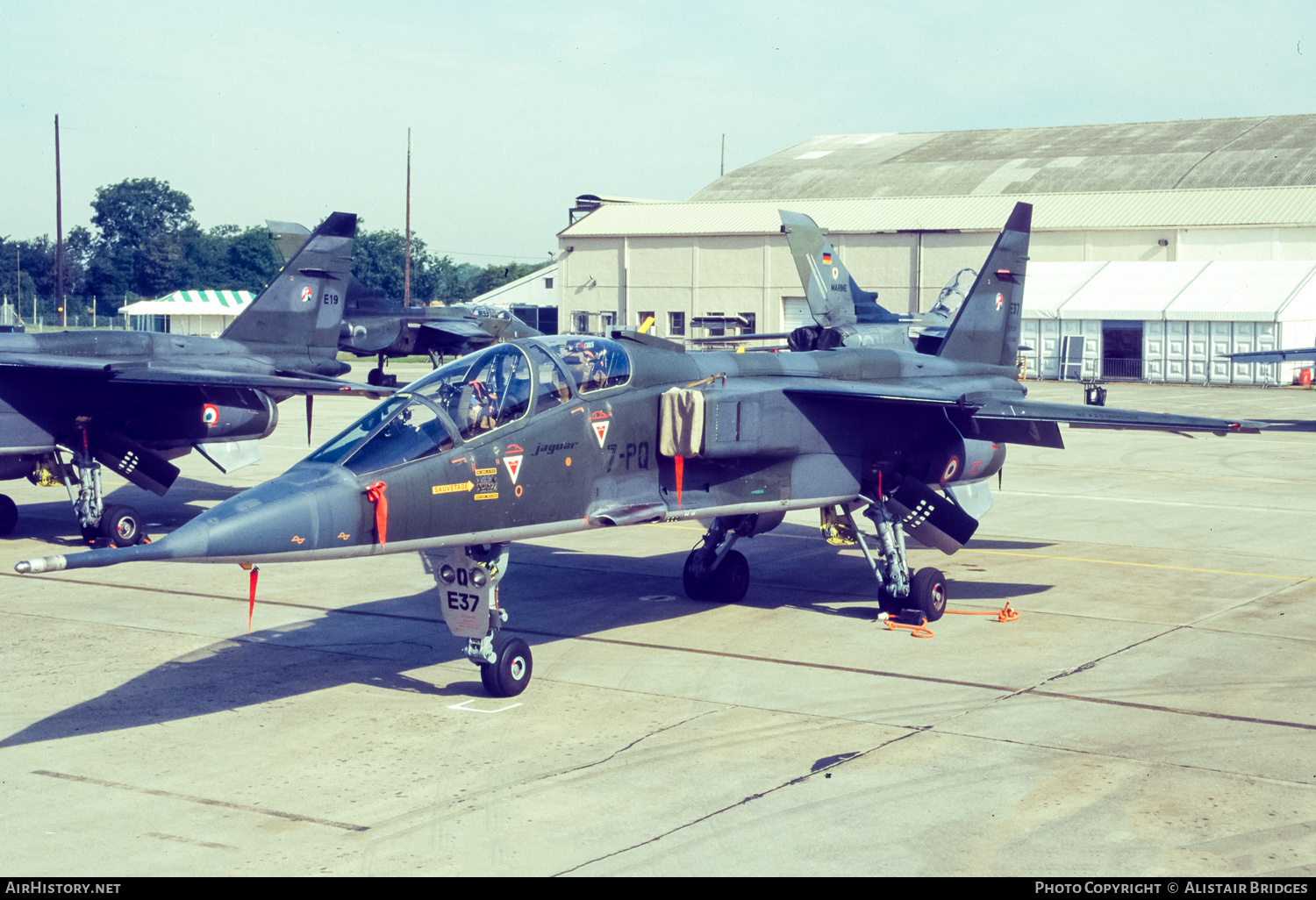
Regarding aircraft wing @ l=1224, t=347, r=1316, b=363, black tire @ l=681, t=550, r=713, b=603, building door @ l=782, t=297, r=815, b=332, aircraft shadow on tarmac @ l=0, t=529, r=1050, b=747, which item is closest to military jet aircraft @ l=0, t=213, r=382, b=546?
aircraft shadow on tarmac @ l=0, t=529, r=1050, b=747

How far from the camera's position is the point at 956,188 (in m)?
71.0

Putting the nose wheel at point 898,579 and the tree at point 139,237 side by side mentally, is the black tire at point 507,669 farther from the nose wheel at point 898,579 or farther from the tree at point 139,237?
the tree at point 139,237

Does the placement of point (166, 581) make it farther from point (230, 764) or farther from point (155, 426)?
point (230, 764)

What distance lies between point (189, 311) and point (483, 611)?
7821 centimetres

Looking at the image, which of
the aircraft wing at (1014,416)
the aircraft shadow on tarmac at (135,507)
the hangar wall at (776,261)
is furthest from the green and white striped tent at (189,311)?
the aircraft wing at (1014,416)

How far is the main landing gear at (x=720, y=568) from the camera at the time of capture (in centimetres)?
1468

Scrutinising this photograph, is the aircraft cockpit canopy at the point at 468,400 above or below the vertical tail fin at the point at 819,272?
below

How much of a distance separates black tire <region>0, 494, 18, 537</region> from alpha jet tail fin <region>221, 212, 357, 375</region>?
4.41 meters

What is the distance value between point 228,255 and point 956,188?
87535mm

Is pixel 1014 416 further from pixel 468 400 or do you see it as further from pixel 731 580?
pixel 468 400

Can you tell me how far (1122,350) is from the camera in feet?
186

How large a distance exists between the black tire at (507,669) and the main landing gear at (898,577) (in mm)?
4536

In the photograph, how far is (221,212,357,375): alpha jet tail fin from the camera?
71.0 ft

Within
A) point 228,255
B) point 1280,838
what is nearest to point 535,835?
point 1280,838
